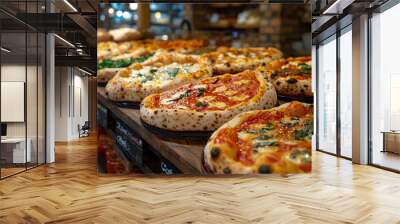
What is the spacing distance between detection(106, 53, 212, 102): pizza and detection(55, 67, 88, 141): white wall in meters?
9.30

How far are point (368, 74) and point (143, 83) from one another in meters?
4.45

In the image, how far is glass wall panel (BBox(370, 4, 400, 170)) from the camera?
6.47m

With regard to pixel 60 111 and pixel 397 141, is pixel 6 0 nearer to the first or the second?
pixel 397 141

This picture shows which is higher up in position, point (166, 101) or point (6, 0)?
point (6, 0)

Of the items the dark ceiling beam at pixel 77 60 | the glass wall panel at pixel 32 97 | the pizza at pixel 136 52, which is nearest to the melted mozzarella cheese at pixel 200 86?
the pizza at pixel 136 52

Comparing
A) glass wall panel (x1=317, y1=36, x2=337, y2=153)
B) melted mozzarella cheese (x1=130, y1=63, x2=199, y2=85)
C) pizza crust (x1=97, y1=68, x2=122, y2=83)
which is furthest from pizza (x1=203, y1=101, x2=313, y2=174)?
glass wall panel (x1=317, y1=36, x2=337, y2=153)

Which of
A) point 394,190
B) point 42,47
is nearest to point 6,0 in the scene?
point 42,47

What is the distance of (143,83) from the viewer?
5.17 metres

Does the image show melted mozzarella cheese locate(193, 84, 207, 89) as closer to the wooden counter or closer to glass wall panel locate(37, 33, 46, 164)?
the wooden counter

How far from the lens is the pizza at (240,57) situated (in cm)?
510

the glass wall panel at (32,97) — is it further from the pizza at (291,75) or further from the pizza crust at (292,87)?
the pizza crust at (292,87)

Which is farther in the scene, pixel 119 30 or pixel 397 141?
pixel 397 141

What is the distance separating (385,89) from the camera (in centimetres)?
679

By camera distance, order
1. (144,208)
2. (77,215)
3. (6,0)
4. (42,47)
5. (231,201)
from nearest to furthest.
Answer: (77,215), (144,208), (231,201), (6,0), (42,47)
